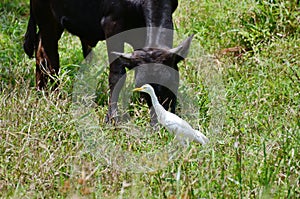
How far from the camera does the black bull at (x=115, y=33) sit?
6.21 m

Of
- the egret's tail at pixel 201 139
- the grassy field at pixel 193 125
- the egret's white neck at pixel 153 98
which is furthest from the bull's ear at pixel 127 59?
the egret's tail at pixel 201 139

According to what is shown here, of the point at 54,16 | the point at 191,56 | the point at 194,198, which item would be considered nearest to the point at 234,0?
the point at 191,56

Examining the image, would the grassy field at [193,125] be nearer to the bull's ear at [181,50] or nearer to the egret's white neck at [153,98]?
the egret's white neck at [153,98]

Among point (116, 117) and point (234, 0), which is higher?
point (234, 0)

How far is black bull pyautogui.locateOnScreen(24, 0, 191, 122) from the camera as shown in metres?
6.21

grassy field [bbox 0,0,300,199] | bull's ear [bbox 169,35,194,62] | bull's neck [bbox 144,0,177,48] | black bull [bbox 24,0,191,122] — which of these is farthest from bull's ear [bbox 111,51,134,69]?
grassy field [bbox 0,0,300,199]

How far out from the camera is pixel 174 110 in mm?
6348

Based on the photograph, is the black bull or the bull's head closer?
the bull's head

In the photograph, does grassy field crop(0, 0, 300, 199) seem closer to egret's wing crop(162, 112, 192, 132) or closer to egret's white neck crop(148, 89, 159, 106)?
egret's wing crop(162, 112, 192, 132)

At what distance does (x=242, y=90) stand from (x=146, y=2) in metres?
1.35

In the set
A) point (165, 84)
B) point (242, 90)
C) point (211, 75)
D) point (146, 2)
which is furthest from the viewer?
point (211, 75)

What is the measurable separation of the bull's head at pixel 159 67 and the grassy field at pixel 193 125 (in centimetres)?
34

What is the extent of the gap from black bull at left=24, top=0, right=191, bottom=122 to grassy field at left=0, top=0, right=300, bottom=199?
12.1 inches

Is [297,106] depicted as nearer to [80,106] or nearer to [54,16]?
[80,106]
